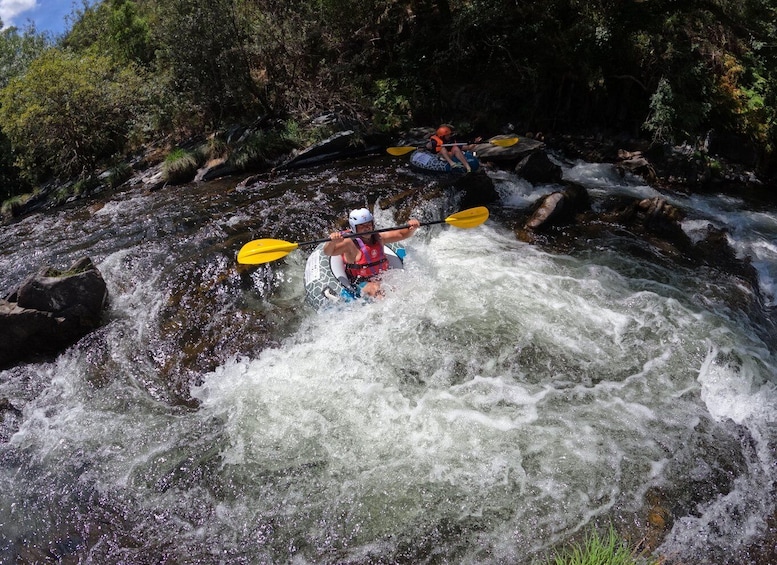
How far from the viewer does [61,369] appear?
174 inches

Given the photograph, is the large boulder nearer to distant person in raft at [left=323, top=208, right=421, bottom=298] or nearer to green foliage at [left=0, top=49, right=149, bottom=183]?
distant person in raft at [left=323, top=208, right=421, bottom=298]

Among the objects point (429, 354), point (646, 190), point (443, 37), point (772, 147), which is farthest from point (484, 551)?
point (443, 37)

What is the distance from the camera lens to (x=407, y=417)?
12.1 feet

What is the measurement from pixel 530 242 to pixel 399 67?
22.2 ft

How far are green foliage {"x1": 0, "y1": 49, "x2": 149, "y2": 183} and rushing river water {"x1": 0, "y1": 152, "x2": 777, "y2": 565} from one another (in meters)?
6.39

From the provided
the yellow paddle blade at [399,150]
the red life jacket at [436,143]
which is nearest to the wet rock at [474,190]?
the red life jacket at [436,143]

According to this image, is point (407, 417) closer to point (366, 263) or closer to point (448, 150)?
point (366, 263)

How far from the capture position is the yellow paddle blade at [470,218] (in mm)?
6008

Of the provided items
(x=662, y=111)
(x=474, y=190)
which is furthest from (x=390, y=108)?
(x=662, y=111)

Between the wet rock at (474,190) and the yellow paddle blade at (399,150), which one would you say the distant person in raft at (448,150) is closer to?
the wet rock at (474,190)

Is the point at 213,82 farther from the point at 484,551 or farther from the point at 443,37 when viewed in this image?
the point at 484,551

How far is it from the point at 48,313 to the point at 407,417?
363 cm

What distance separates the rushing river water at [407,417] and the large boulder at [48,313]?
6.9 inches

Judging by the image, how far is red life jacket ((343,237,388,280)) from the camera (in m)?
5.04
